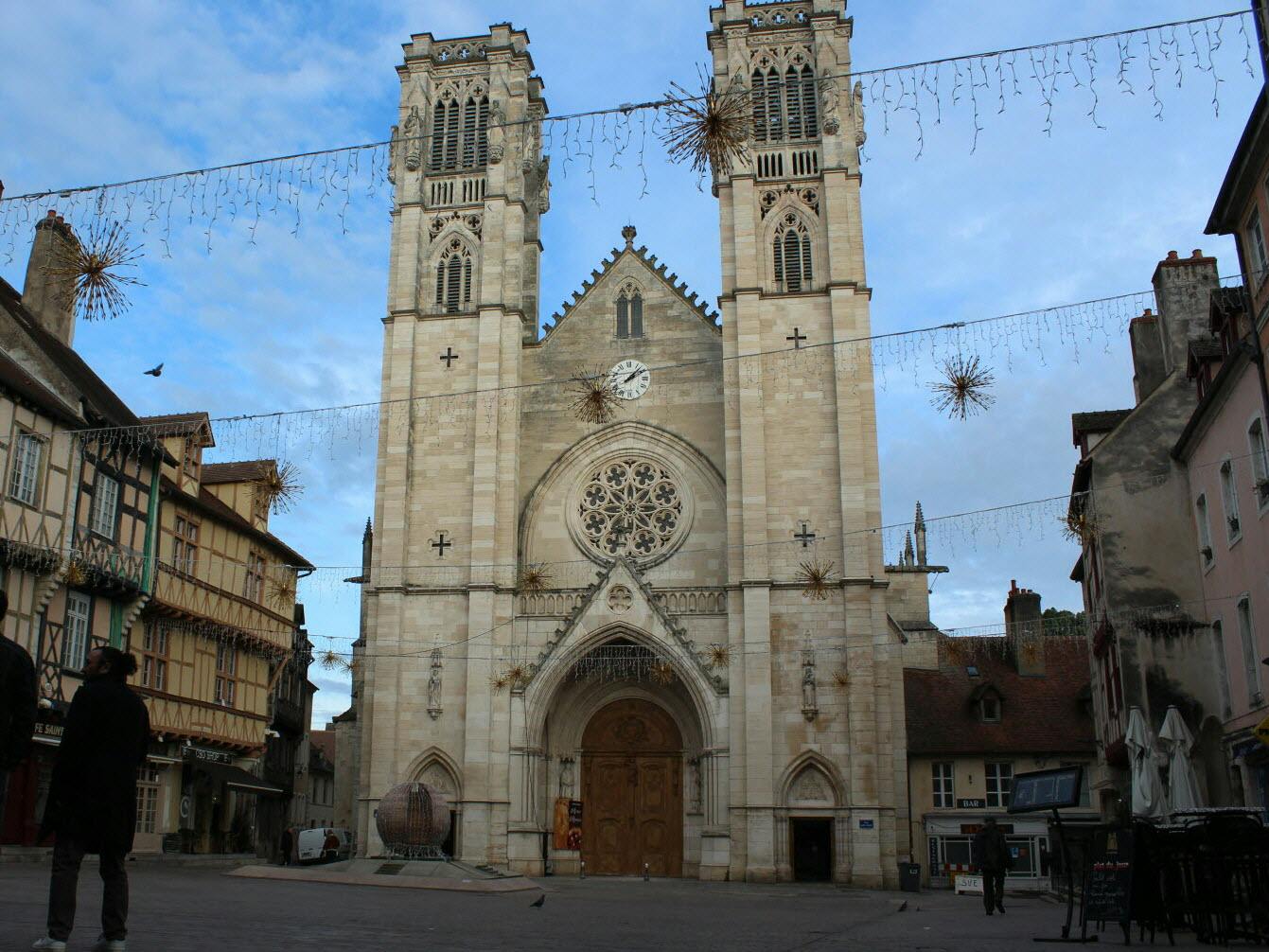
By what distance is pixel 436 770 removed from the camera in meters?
27.8

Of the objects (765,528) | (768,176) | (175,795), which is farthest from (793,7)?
(175,795)

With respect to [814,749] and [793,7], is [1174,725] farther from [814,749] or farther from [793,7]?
[793,7]

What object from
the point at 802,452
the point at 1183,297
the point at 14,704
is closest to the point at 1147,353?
the point at 1183,297

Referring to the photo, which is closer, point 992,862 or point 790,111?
point 992,862

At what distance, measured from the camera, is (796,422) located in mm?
28578

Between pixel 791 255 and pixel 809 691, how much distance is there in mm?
10463

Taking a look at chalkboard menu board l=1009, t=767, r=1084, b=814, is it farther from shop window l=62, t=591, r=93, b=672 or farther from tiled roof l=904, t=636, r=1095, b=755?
tiled roof l=904, t=636, r=1095, b=755

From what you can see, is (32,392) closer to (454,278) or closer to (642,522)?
(454,278)

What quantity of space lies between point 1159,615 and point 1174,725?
4955 millimetres

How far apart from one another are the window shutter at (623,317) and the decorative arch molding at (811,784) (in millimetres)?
11243

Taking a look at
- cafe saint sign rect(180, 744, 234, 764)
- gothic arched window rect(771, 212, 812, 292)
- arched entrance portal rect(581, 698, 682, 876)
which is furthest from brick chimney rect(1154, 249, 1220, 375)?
cafe saint sign rect(180, 744, 234, 764)

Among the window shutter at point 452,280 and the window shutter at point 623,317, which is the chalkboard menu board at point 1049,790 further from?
the window shutter at point 452,280

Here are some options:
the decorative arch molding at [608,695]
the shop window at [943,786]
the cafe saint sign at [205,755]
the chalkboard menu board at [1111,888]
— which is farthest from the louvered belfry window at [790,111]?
the chalkboard menu board at [1111,888]

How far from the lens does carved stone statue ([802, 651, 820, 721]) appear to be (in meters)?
26.4
